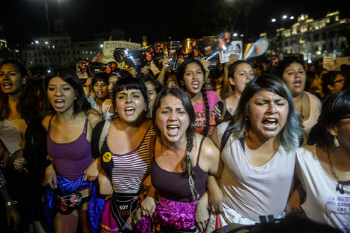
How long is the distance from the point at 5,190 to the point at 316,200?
337 cm

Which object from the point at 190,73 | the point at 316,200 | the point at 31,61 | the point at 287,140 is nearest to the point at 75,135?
the point at 190,73

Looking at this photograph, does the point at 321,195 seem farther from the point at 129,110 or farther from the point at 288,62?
the point at 288,62

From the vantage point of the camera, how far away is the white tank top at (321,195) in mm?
1722

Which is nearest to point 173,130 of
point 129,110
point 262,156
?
point 129,110

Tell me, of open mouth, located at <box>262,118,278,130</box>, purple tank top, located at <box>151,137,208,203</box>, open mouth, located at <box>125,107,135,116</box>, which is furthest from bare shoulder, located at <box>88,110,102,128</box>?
open mouth, located at <box>262,118,278,130</box>

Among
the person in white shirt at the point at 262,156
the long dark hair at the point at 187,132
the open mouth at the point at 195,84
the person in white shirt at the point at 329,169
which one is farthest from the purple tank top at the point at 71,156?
the person in white shirt at the point at 329,169

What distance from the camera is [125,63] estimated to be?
23.7 feet

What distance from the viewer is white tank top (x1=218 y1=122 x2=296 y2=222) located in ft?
6.27

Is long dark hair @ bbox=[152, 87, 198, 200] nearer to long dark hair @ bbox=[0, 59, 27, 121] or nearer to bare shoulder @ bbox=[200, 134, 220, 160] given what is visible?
bare shoulder @ bbox=[200, 134, 220, 160]

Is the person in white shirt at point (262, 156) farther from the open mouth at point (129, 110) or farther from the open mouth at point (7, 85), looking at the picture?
the open mouth at point (7, 85)

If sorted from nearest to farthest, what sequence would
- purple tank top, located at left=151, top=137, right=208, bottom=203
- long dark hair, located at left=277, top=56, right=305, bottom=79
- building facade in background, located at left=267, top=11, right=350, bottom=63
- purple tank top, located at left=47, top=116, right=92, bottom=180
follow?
purple tank top, located at left=151, top=137, right=208, bottom=203, purple tank top, located at left=47, top=116, right=92, bottom=180, long dark hair, located at left=277, top=56, right=305, bottom=79, building facade in background, located at left=267, top=11, right=350, bottom=63

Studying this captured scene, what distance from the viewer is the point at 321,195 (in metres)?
1.77

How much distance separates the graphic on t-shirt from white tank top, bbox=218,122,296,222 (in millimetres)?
316

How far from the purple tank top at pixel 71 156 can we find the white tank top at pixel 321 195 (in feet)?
8.02
